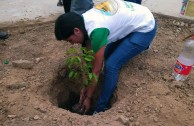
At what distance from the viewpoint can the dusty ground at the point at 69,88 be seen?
2.31 metres

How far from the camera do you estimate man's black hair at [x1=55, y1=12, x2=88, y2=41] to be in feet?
7.19

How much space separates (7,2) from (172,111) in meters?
3.42

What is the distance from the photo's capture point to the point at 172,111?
7.91 feet

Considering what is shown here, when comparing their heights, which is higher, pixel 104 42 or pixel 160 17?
pixel 104 42

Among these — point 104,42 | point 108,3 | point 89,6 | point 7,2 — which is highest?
point 108,3

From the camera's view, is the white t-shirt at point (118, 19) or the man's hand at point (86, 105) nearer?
the white t-shirt at point (118, 19)

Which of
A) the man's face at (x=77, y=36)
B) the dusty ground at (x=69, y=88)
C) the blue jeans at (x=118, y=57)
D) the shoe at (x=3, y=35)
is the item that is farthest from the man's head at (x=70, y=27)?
the shoe at (x=3, y=35)

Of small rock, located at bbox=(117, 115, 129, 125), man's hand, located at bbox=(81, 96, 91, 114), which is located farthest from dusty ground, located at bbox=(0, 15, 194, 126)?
man's hand, located at bbox=(81, 96, 91, 114)

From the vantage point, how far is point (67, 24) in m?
2.19

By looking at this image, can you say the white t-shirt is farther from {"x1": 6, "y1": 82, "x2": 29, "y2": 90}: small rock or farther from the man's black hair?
{"x1": 6, "y1": 82, "x2": 29, "y2": 90}: small rock

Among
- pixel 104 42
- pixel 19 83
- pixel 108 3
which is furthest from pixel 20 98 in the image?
pixel 108 3

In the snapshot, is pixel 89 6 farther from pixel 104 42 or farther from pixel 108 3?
pixel 104 42

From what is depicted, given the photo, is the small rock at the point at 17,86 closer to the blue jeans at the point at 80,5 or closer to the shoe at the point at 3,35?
the shoe at the point at 3,35

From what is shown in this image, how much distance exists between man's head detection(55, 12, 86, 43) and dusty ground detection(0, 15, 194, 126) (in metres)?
0.67
